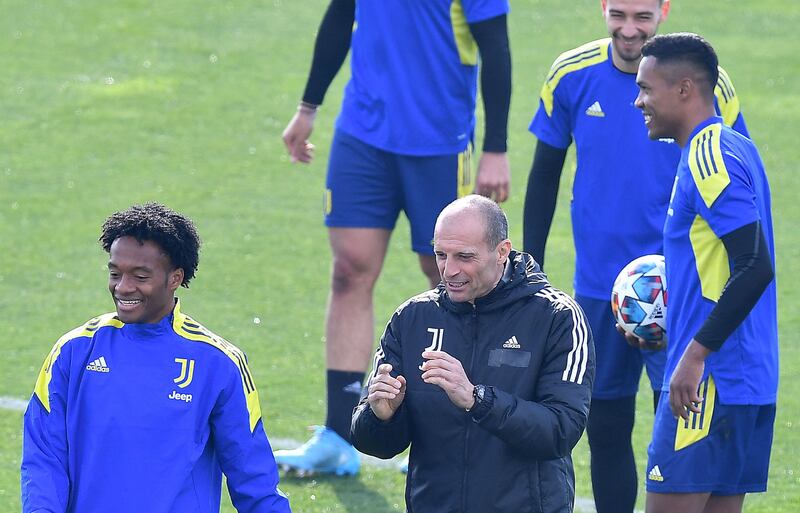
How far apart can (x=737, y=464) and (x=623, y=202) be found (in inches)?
49.6

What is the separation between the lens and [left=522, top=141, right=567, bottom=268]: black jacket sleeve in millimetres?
6168

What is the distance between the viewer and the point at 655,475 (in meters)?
5.18

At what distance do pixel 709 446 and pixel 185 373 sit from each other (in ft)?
5.59

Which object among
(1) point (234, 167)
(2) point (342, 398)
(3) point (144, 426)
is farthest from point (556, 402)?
(1) point (234, 167)

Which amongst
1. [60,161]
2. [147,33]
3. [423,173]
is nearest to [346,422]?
[423,173]

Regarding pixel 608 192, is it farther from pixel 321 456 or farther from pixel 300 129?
pixel 300 129

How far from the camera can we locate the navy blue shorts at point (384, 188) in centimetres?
704

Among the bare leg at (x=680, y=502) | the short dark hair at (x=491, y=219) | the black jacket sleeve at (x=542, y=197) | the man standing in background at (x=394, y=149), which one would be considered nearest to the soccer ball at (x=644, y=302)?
the black jacket sleeve at (x=542, y=197)

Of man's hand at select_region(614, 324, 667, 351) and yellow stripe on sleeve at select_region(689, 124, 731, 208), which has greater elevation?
yellow stripe on sleeve at select_region(689, 124, 731, 208)

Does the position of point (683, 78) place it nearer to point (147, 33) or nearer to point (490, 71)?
point (490, 71)

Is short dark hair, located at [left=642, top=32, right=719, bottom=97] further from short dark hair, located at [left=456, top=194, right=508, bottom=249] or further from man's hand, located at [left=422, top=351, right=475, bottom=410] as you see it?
man's hand, located at [left=422, top=351, right=475, bottom=410]

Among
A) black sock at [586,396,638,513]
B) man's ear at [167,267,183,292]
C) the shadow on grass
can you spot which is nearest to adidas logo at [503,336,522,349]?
man's ear at [167,267,183,292]

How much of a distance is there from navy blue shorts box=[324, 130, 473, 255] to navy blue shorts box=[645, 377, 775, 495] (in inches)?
85.3

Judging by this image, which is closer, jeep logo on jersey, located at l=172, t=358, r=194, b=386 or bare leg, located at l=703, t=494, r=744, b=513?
jeep logo on jersey, located at l=172, t=358, r=194, b=386
